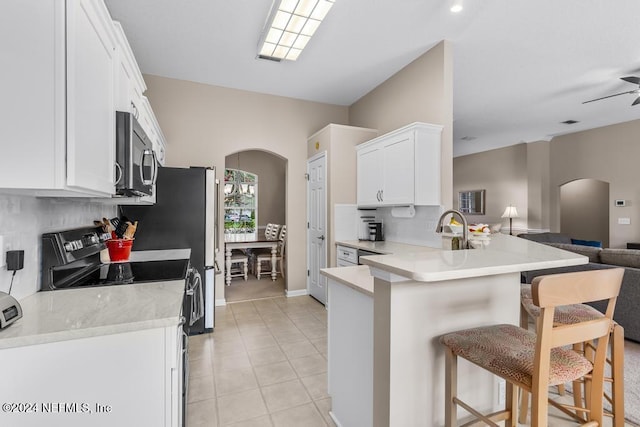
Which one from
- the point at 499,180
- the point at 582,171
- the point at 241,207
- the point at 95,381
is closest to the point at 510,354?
the point at 95,381

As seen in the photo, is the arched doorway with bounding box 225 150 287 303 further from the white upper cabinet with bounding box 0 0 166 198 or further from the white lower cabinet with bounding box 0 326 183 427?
the white lower cabinet with bounding box 0 326 183 427

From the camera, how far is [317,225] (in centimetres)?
440

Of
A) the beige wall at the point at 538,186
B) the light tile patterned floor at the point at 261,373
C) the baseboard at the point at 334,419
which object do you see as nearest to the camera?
the baseboard at the point at 334,419

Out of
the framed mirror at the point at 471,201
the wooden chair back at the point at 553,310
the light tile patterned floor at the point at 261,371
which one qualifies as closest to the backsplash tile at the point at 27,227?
the light tile patterned floor at the point at 261,371

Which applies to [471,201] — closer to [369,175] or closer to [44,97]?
[369,175]

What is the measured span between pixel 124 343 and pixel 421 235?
3.04 metres

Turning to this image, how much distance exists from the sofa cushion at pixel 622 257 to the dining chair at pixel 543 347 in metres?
2.51

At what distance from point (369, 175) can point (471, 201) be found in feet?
18.6

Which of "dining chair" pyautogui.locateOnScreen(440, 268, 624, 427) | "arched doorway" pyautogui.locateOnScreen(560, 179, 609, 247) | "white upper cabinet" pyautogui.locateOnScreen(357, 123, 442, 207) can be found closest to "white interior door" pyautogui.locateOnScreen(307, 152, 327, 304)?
"white upper cabinet" pyautogui.locateOnScreen(357, 123, 442, 207)

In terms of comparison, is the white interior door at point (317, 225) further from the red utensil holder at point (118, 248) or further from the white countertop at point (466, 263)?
the white countertop at point (466, 263)

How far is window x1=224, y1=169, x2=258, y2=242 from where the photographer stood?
704cm

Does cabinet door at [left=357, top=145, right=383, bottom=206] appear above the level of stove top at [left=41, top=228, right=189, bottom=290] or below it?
above

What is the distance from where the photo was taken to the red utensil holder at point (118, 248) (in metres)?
2.18

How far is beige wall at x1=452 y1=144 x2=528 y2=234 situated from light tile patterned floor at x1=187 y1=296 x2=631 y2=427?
598 cm
